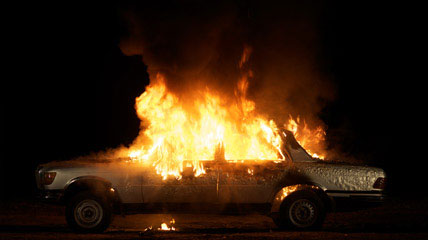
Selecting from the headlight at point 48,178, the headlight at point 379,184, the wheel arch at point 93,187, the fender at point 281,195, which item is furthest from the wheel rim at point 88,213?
the headlight at point 379,184

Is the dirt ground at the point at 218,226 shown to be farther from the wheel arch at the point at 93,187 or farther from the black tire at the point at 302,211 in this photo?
the wheel arch at the point at 93,187

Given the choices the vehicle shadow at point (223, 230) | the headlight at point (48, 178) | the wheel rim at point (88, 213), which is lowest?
the vehicle shadow at point (223, 230)

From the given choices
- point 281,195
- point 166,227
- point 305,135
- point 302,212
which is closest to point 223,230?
point 166,227

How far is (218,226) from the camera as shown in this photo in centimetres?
1009

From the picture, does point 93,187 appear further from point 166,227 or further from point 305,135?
point 305,135

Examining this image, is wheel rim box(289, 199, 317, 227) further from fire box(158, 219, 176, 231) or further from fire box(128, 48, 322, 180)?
fire box(158, 219, 176, 231)

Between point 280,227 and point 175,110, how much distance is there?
3.36 metres

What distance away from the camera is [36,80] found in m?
30.0

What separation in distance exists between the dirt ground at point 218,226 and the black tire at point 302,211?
0.17 m

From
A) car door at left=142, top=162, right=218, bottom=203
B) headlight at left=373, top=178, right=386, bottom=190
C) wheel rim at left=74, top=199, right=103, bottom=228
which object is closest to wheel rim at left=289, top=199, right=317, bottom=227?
headlight at left=373, top=178, right=386, bottom=190

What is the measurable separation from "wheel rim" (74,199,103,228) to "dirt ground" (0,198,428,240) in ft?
0.81

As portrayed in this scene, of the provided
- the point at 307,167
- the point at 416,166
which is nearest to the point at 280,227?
the point at 307,167

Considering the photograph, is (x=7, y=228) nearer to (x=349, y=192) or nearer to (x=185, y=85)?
(x=185, y=85)

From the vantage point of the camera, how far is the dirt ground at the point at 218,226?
28.9ft
